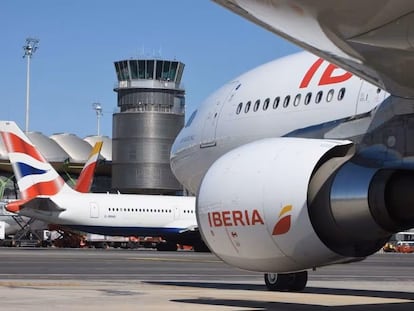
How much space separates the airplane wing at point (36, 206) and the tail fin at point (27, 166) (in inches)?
21.4

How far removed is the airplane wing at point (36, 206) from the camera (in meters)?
56.7

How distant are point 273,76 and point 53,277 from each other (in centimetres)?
931

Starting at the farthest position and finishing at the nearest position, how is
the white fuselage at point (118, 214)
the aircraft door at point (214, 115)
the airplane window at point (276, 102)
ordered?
the white fuselage at point (118, 214), the aircraft door at point (214, 115), the airplane window at point (276, 102)

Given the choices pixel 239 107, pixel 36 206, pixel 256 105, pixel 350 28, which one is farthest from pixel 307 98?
pixel 36 206

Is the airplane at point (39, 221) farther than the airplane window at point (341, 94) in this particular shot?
Yes

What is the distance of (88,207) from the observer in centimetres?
5866

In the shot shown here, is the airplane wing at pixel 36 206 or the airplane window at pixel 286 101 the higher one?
the airplane window at pixel 286 101

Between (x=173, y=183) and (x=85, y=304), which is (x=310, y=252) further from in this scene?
(x=173, y=183)

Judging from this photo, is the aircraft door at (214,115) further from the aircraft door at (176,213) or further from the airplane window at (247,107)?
the aircraft door at (176,213)

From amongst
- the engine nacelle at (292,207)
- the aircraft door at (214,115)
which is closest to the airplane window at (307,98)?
the aircraft door at (214,115)

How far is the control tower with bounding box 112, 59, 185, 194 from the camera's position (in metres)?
98.8

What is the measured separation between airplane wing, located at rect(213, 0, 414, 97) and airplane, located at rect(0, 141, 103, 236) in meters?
58.1

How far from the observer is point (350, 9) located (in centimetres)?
580

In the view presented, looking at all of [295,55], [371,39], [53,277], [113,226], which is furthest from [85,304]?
[113,226]
